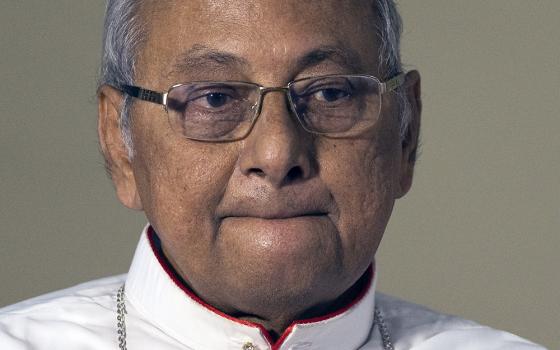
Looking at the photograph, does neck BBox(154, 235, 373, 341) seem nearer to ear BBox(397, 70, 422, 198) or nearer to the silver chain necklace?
the silver chain necklace

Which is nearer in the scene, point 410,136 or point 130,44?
point 130,44

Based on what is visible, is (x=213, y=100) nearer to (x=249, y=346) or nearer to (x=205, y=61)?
(x=205, y=61)

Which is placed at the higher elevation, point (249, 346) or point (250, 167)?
point (250, 167)

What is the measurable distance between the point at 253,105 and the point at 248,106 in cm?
2

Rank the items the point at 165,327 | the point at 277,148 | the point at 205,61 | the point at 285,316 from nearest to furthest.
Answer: the point at 277,148
the point at 205,61
the point at 285,316
the point at 165,327

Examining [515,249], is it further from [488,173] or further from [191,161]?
[191,161]

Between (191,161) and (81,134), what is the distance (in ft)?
5.25

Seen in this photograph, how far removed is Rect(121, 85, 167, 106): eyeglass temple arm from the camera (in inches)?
137

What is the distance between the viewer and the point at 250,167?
333 cm

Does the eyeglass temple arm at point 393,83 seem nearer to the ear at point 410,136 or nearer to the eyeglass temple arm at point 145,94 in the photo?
the ear at point 410,136

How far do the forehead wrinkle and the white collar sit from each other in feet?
1.67

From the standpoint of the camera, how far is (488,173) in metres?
5.12

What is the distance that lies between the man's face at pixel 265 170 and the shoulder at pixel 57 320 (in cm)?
33

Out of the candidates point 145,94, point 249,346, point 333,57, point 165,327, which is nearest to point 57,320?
point 165,327
